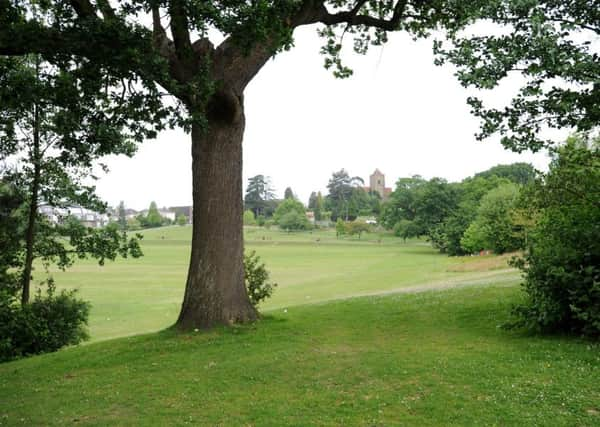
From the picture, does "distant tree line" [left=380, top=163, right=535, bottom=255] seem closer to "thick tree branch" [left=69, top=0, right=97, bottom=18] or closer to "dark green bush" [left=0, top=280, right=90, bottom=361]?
"dark green bush" [left=0, top=280, right=90, bottom=361]

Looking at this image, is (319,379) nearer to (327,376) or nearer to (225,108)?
(327,376)

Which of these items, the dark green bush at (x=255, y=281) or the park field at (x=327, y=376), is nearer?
the park field at (x=327, y=376)

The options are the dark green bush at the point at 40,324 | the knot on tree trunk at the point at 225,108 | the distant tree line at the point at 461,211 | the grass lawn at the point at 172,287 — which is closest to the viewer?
the knot on tree trunk at the point at 225,108

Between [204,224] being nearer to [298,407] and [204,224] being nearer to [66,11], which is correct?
[66,11]

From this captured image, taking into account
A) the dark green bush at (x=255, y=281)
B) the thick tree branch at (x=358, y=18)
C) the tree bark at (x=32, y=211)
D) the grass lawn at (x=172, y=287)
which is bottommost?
the grass lawn at (x=172, y=287)

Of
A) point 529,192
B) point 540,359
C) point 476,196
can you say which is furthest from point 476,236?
point 540,359

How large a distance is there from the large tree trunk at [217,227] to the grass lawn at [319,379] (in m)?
0.63

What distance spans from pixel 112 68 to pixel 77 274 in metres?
47.2

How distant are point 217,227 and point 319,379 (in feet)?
16.9

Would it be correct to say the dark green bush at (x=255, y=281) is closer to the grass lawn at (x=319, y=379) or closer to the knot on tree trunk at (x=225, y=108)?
the grass lawn at (x=319, y=379)

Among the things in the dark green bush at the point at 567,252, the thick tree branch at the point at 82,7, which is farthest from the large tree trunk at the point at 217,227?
the dark green bush at the point at 567,252

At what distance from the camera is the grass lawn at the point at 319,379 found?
6.37 m

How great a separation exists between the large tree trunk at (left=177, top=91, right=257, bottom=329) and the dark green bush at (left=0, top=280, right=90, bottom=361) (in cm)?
522

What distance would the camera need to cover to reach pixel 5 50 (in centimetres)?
894
